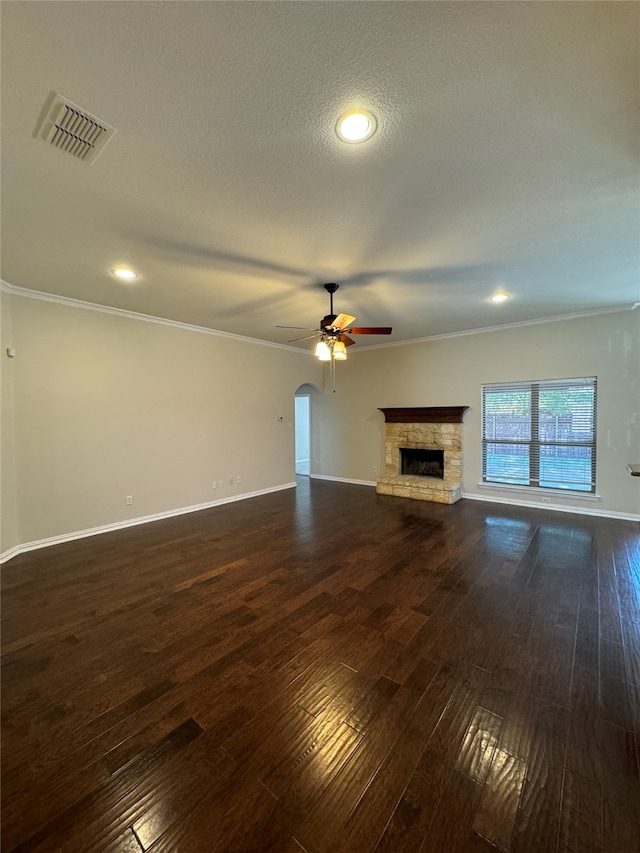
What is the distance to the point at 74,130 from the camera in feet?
5.46

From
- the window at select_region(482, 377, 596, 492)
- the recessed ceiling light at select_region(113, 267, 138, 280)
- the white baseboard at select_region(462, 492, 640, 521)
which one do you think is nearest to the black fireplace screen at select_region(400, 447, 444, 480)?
the white baseboard at select_region(462, 492, 640, 521)

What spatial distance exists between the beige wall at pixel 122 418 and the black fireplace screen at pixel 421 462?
9.43 feet

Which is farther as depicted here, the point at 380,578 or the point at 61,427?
the point at 61,427

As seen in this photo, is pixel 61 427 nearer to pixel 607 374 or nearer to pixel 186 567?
pixel 186 567

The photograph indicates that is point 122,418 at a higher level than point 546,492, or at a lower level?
higher

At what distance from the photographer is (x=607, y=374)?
15.6ft

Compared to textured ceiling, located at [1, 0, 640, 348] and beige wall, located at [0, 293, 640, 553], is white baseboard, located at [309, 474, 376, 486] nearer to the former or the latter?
beige wall, located at [0, 293, 640, 553]

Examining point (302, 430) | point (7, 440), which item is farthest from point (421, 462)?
point (7, 440)

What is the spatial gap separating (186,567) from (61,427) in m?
2.47

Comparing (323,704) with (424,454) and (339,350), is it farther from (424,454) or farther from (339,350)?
(424,454)

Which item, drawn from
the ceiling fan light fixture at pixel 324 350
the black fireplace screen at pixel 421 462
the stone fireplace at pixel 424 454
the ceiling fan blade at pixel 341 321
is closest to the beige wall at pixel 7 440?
the ceiling fan light fixture at pixel 324 350

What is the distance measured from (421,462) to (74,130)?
257 inches

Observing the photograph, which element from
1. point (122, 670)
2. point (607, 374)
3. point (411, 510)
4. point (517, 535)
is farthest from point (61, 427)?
point (607, 374)

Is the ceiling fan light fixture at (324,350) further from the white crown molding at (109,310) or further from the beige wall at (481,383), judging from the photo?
the beige wall at (481,383)
